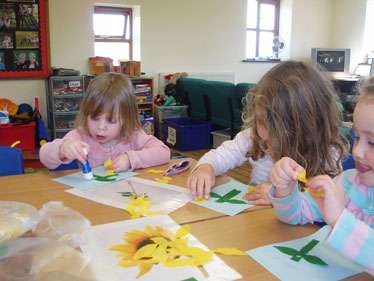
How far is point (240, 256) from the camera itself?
29.3 inches

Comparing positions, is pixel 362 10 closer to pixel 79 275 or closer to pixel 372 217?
pixel 372 217

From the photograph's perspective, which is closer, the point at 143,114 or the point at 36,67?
the point at 36,67

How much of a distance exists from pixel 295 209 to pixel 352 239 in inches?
8.3

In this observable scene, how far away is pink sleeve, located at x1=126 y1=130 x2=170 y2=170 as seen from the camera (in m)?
1.42

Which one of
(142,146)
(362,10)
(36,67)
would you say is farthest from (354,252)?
(362,10)

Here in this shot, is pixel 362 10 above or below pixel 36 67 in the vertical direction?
above

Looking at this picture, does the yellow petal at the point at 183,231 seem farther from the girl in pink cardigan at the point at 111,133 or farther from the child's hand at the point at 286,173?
the girl in pink cardigan at the point at 111,133

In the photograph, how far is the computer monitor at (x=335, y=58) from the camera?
6480 mm

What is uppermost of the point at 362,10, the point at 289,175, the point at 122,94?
the point at 362,10

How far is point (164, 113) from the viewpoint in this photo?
497 cm

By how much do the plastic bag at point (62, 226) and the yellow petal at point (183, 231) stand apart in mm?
204

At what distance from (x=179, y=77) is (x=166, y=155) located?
12.4 feet

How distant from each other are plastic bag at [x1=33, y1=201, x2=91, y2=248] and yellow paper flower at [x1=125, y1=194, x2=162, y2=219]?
137 mm

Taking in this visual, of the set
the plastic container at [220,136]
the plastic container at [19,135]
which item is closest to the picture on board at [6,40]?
the plastic container at [19,135]
